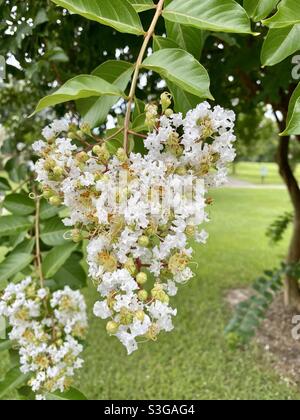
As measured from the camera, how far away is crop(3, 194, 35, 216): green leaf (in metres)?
1.21

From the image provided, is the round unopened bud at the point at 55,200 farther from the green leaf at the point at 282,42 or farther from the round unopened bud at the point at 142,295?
the green leaf at the point at 282,42

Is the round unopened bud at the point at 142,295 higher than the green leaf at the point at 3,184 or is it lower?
higher

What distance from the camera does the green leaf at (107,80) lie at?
2.17 feet

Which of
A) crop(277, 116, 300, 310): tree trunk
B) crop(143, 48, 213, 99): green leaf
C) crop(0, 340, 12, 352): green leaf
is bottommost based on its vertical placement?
crop(277, 116, 300, 310): tree trunk

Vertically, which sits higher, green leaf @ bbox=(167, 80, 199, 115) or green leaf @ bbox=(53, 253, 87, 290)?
green leaf @ bbox=(167, 80, 199, 115)

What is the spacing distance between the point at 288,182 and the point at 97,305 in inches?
117

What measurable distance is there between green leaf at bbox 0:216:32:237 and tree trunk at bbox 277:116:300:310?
233 centimetres

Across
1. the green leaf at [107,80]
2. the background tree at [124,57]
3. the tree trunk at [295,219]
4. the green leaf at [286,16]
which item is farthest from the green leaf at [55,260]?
the tree trunk at [295,219]

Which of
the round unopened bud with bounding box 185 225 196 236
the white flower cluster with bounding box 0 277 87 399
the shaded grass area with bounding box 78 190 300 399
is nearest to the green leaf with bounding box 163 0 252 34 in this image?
the round unopened bud with bounding box 185 225 196 236

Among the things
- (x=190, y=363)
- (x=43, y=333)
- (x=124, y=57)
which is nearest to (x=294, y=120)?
(x=43, y=333)

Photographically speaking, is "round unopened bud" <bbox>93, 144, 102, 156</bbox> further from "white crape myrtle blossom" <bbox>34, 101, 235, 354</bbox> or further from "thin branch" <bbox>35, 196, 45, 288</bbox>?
"thin branch" <bbox>35, 196, 45, 288</bbox>

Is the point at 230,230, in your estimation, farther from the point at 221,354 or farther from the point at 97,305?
the point at 97,305

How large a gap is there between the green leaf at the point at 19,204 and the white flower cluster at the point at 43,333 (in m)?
0.20
